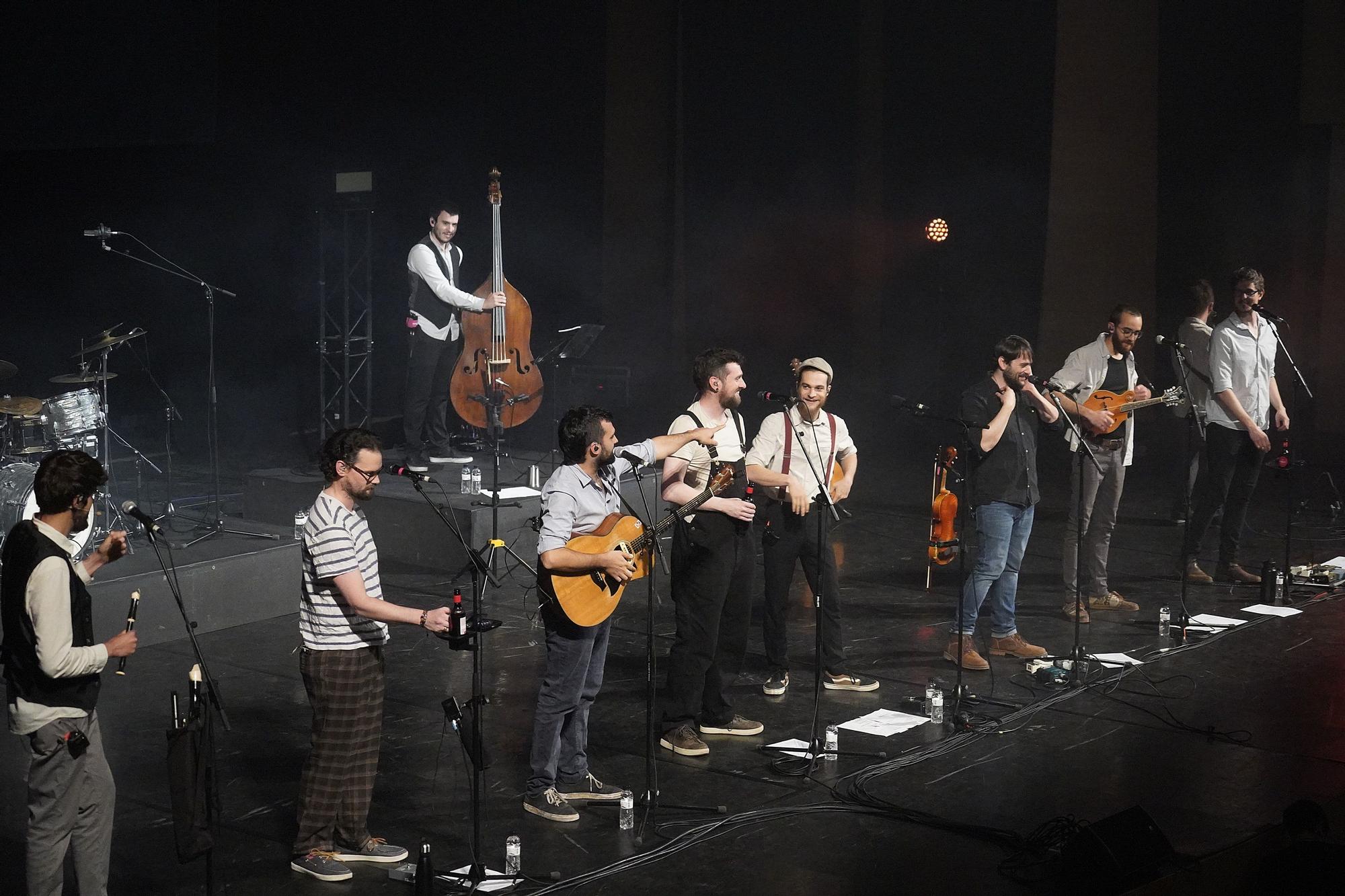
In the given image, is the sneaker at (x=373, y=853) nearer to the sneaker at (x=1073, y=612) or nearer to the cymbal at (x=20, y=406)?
the cymbal at (x=20, y=406)

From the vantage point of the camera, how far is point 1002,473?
24.3ft

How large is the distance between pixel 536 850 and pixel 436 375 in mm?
5861

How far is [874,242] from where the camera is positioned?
48.3 feet

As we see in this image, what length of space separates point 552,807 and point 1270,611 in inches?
202

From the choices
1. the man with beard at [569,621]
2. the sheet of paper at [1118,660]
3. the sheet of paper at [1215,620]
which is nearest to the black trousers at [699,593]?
the man with beard at [569,621]

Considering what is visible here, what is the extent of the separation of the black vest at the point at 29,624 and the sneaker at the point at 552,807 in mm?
1824

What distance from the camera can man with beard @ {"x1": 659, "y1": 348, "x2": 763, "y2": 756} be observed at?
6191mm

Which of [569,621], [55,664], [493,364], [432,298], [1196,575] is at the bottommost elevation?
[1196,575]

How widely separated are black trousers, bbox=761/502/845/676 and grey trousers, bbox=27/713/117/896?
3273mm

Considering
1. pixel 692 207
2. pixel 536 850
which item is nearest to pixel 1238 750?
pixel 536 850

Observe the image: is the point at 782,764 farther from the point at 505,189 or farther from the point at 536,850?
the point at 505,189

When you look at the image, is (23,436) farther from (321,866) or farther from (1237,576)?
(1237,576)

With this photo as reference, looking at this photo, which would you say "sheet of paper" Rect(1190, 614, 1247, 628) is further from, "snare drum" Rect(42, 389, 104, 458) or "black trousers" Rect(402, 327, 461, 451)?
"snare drum" Rect(42, 389, 104, 458)

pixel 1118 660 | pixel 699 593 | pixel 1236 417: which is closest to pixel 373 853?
pixel 699 593
